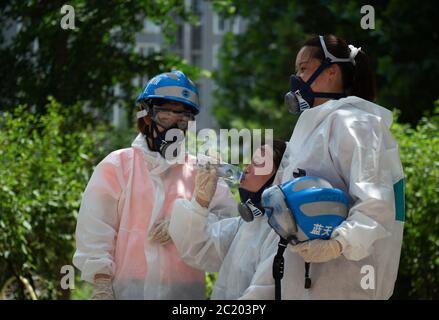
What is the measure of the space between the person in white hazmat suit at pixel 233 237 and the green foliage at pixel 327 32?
884 cm

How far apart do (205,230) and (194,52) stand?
128 feet

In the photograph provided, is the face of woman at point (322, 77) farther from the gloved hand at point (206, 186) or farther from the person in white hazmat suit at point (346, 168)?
the gloved hand at point (206, 186)

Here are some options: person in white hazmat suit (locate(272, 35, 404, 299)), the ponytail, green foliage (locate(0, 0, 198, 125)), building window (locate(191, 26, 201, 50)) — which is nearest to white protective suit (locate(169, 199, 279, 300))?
person in white hazmat suit (locate(272, 35, 404, 299))

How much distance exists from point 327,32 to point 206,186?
446 inches

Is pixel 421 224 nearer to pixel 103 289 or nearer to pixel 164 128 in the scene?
pixel 164 128

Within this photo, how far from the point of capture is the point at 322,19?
16.3 meters

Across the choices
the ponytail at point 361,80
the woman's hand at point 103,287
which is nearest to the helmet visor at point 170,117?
→ the woman's hand at point 103,287

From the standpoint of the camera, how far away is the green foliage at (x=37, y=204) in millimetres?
7773

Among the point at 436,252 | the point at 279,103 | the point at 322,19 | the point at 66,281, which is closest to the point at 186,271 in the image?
the point at 66,281

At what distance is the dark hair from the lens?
14.5 ft

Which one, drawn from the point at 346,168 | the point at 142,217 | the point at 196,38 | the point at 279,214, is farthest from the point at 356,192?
the point at 196,38

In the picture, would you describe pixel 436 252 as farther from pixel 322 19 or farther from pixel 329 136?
pixel 322 19

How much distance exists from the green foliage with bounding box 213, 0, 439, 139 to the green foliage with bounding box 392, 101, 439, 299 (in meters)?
5.67

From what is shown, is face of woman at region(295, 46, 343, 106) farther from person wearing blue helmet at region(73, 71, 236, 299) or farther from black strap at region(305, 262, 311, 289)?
person wearing blue helmet at region(73, 71, 236, 299)
